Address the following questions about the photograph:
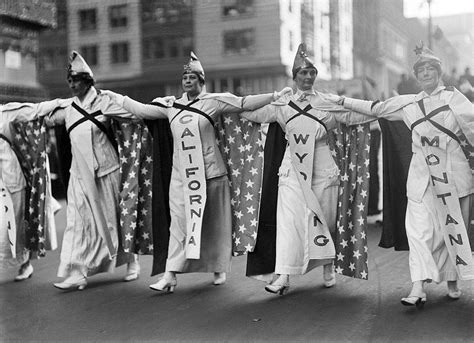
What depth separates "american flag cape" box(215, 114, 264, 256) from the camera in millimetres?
5965

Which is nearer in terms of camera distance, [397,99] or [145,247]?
[397,99]

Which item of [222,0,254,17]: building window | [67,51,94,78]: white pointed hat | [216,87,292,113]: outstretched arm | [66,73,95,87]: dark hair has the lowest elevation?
[216,87,292,113]: outstretched arm

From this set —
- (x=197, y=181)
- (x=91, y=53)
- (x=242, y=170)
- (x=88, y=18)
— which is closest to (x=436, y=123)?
(x=242, y=170)

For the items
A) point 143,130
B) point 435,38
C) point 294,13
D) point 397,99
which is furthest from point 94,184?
point 294,13

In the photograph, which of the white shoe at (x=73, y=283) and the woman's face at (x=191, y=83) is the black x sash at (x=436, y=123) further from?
the white shoe at (x=73, y=283)

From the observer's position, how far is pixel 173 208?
606 cm

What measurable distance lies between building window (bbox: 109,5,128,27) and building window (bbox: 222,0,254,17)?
7.15ft

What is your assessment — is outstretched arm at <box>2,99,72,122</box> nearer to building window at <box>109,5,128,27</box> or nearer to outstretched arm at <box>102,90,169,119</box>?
outstretched arm at <box>102,90,169,119</box>

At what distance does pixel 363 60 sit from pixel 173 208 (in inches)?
188

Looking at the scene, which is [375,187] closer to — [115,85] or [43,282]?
[43,282]

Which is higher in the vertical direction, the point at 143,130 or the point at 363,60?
the point at 363,60

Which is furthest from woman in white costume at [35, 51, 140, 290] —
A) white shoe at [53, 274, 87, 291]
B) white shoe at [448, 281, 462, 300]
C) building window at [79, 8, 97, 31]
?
building window at [79, 8, 97, 31]

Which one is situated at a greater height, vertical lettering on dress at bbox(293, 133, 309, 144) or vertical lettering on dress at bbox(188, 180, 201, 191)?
vertical lettering on dress at bbox(293, 133, 309, 144)

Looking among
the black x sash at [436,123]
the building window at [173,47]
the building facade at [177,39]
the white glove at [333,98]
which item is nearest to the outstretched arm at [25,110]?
the white glove at [333,98]
